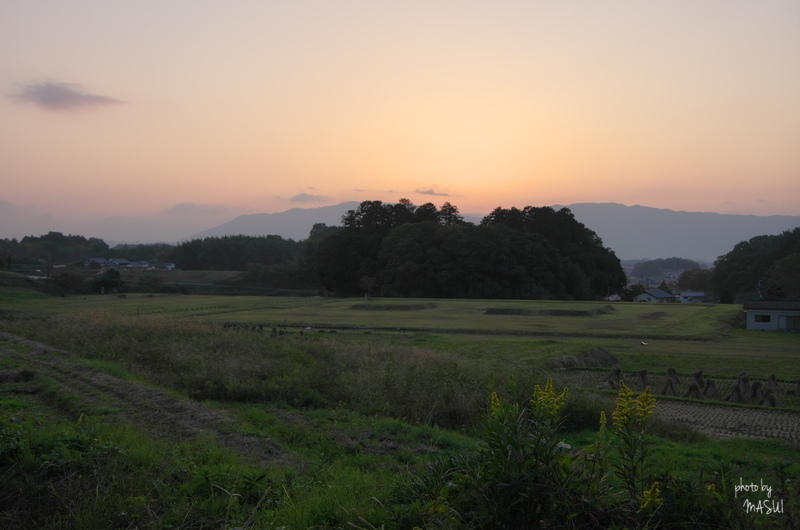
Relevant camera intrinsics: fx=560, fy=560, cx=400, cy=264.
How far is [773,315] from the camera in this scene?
38.4 metres

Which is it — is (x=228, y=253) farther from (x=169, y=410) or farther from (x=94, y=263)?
(x=169, y=410)

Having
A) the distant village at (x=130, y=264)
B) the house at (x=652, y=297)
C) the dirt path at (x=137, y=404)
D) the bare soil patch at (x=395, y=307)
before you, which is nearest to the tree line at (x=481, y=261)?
the house at (x=652, y=297)

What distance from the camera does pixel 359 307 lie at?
55344 mm

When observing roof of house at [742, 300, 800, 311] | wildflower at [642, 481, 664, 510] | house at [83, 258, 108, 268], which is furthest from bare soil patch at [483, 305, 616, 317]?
house at [83, 258, 108, 268]

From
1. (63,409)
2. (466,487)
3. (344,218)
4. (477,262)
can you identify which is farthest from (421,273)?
(466,487)

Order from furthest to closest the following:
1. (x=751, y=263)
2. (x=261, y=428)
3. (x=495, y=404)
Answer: (x=751, y=263) → (x=261, y=428) → (x=495, y=404)

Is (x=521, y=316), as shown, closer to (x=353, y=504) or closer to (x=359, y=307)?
(x=359, y=307)

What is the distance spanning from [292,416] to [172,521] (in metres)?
5.91

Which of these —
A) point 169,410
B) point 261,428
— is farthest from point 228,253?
point 261,428

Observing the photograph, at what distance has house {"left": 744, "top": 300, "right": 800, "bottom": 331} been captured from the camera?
37406 mm

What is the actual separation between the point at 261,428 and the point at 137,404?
2.39 m

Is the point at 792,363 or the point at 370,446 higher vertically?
the point at 370,446

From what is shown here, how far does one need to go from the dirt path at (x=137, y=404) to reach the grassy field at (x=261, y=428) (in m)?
0.05

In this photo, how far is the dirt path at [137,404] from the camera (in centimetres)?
798
